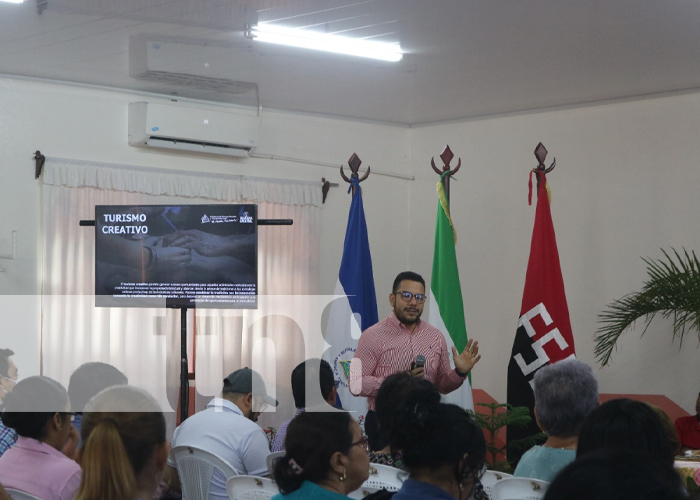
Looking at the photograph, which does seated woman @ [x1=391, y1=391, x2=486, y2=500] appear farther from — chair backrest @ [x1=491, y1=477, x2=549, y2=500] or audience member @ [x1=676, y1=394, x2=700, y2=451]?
audience member @ [x1=676, y1=394, x2=700, y2=451]

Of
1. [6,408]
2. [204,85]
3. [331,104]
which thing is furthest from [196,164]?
[6,408]

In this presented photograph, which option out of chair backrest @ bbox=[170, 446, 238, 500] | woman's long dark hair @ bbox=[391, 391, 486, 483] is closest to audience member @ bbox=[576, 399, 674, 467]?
woman's long dark hair @ bbox=[391, 391, 486, 483]

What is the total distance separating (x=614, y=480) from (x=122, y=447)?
3.66ft

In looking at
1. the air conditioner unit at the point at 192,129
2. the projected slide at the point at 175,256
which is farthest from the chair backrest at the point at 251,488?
the air conditioner unit at the point at 192,129

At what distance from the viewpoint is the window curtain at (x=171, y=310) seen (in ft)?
19.7

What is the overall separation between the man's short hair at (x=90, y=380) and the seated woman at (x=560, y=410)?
176 cm

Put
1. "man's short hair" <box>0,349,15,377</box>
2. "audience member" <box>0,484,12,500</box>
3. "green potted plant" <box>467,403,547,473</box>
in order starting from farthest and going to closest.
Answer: "green potted plant" <box>467,403,547,473</box>
"man's short hair" <box>0,349,15,377</box>
"audience member" <box>0,484,12,500</box>

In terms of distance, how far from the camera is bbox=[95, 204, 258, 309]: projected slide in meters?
4.84

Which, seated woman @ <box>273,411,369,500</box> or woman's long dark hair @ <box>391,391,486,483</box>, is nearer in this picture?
woman's long dark hair @ <box>391,391,486,483</box>

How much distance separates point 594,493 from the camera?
2.76ft

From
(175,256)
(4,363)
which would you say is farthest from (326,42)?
(4,363)

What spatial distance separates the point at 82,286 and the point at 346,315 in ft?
6.52

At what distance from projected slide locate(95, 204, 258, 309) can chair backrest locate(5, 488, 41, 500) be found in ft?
8.08

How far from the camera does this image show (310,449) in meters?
2.08
